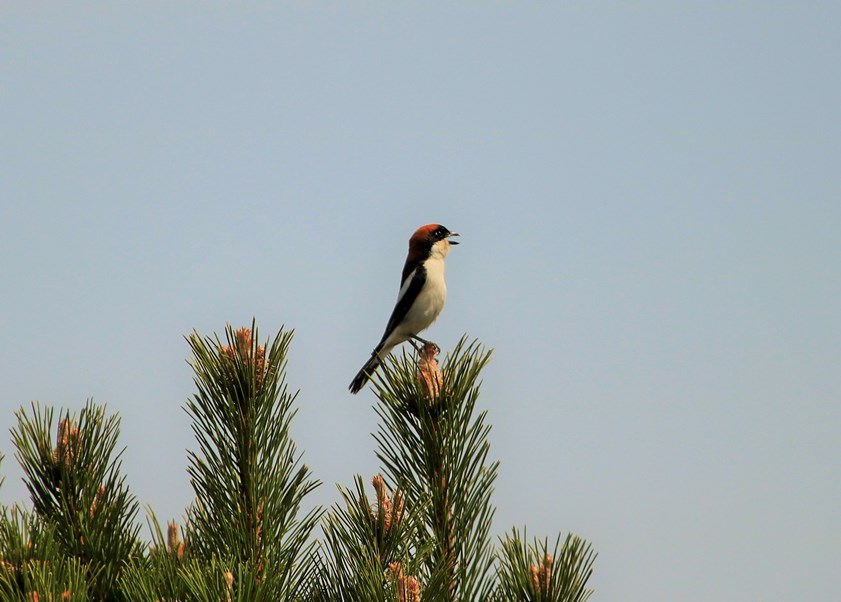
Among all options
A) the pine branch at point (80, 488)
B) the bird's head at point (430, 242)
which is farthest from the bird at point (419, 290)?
the pine branch at point (80, 488)

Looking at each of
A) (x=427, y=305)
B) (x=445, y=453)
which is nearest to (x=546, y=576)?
(x=445, y=453)

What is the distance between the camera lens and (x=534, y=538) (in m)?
3.29

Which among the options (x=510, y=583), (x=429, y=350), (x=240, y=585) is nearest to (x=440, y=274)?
(x=429, y=350)

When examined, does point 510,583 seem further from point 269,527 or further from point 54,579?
point 54,579

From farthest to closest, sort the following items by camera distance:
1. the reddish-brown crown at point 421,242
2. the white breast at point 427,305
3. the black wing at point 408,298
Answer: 1. the reddish-brown crown at point 421,242
2. the black wing at point 408,298
3. the white breast at point 427,305

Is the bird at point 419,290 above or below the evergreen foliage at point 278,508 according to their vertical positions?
above

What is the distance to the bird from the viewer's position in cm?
952

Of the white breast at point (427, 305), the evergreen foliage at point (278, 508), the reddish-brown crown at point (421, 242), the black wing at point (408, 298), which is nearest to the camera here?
the evergreen foliage at point (278, 508)

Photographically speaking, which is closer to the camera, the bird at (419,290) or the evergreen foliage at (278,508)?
the evergreen foliage at (278,508)

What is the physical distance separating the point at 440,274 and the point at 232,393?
6.38 metres

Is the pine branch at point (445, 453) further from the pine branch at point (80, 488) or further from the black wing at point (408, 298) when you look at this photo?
the black wing at point (408, 298)

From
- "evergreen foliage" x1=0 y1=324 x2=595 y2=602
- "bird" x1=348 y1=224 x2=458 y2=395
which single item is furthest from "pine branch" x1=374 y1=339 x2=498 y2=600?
"bird" x1=348 y1=224 x2=458 y2=395

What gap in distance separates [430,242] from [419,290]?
899 millimetres

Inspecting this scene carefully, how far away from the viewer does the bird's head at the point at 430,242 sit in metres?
10.2
